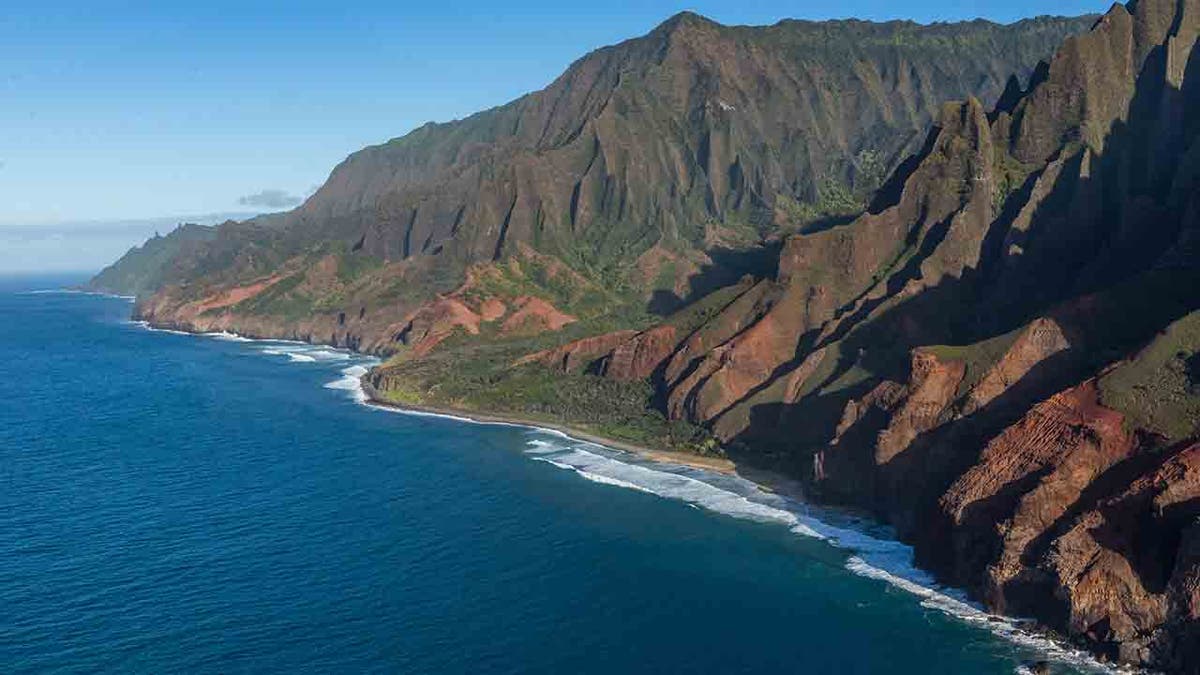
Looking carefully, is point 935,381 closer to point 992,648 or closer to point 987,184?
point 992,648

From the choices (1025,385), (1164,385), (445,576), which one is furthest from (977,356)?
(445,576)

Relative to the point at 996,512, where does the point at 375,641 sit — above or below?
below

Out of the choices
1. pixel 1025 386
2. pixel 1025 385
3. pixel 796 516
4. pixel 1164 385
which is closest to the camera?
pixel 1164 385

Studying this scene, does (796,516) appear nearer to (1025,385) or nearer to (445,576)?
(1025,385)

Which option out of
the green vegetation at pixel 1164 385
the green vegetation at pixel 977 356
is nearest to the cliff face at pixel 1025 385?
the green vegetation at pixel 1164 385

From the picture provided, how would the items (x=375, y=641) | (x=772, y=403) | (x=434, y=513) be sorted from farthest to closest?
(x=772, y=403)
(x=434, y=513)
(x=375, y=641)

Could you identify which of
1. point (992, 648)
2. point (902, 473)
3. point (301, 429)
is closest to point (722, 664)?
point (992, 648)

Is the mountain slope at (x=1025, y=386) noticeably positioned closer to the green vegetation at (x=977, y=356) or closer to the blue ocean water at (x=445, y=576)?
the green vegetation at (x=977, y=356)
